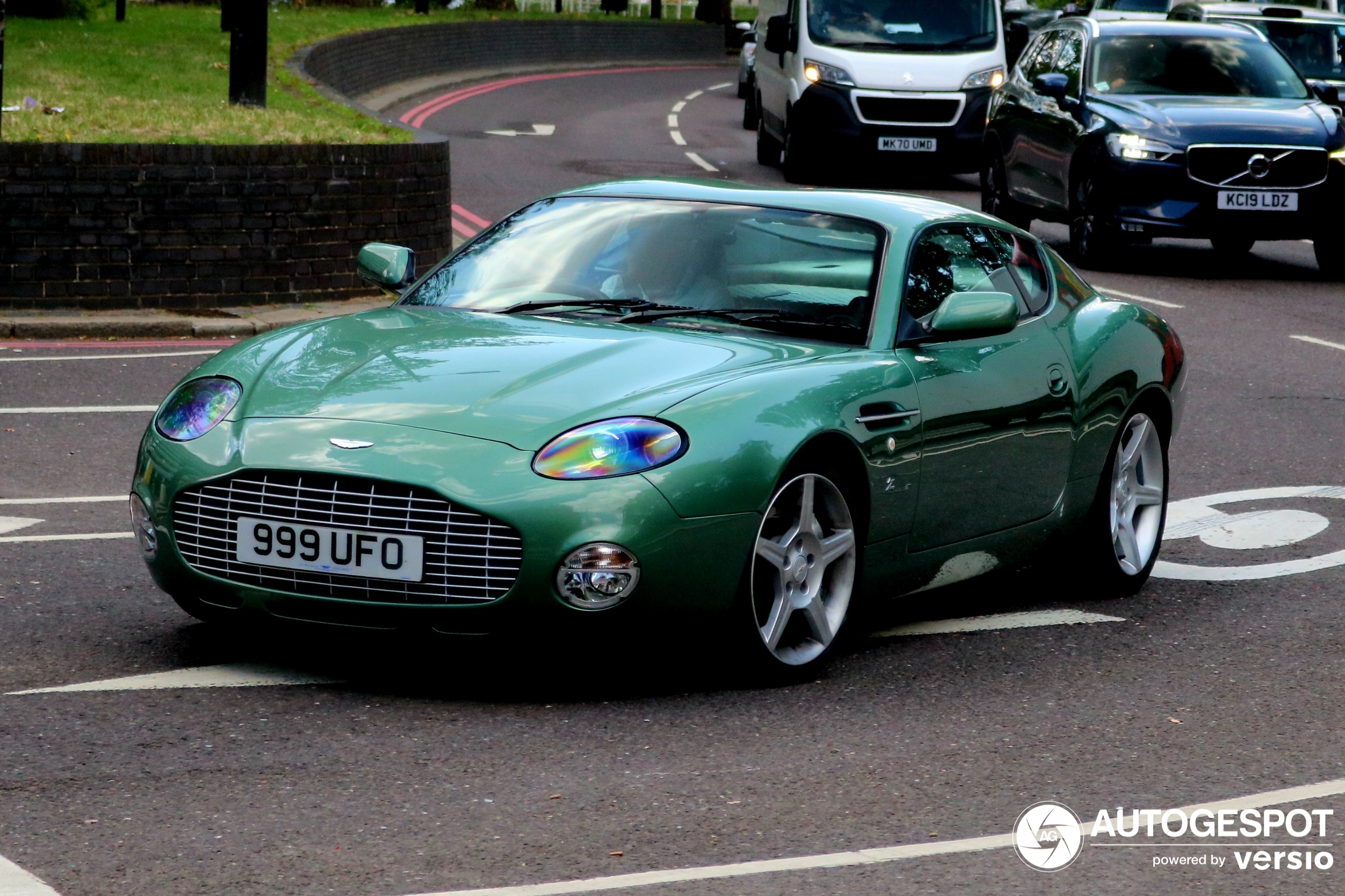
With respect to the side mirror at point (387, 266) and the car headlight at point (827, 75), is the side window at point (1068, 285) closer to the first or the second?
the side mirror at point (387, 266)

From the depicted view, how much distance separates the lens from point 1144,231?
16.9m

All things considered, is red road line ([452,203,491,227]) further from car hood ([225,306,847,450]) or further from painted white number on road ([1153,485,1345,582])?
car hood ([225,306,847,450])

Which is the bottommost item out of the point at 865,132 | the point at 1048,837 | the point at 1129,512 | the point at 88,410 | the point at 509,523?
the point at 865,132

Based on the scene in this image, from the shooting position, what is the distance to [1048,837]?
466 centimetres

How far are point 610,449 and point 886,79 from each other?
17849 millimetres

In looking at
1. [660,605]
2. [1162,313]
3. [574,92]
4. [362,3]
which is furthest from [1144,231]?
[362,3]

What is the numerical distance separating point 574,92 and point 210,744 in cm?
3484

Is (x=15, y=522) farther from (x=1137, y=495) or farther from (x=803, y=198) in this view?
(x=1137, y=495)

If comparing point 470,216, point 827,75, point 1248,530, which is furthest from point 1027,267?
point 827,75

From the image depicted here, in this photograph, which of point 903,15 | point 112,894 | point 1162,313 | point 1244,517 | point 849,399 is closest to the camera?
point 112,894

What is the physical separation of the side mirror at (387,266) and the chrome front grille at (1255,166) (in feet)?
35.0

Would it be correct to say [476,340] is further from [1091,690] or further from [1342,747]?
[1342,747]

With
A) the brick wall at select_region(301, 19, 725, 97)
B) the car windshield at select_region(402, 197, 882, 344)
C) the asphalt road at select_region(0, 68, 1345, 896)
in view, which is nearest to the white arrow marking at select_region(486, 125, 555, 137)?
the brick wall at select_region(301, 19, 725, 97)

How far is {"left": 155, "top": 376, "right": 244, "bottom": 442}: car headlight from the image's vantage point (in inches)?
225
